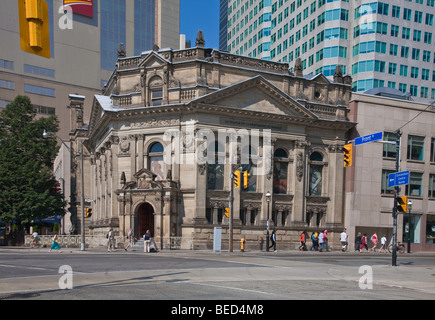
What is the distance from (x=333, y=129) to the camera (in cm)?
4650

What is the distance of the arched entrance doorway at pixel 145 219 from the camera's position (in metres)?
41.3

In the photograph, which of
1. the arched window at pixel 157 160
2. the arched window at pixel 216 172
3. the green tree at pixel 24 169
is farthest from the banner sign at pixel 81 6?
the arched window at pixel 216 172

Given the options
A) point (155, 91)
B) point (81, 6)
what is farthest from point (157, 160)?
point (81, 6)

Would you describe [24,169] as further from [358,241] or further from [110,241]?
[358,241]

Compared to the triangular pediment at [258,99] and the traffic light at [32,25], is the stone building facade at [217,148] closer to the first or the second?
the triangular pediment at [258,99]

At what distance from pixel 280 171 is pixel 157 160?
467 inches

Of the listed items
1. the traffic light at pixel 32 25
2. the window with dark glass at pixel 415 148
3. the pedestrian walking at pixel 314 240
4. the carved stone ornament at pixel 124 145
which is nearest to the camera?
the traffic light at pixel 32 25

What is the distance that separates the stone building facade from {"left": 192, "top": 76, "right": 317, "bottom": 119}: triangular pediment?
0.10 m

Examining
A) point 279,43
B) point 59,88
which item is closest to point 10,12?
point 59,88

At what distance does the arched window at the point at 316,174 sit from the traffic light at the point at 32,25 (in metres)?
39.7

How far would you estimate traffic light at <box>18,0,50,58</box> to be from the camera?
796 centimetres

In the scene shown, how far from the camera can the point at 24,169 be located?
157 ft
